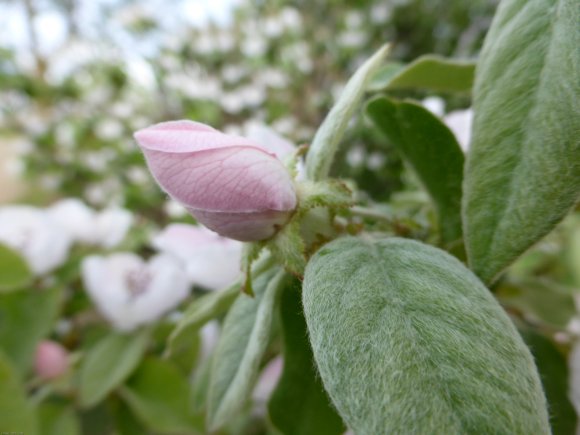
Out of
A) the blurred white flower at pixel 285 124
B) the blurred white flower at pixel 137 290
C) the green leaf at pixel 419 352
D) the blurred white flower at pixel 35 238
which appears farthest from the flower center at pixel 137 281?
the blurred white flower at pixel 285 124

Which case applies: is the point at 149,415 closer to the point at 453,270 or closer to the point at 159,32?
the point at 453,270

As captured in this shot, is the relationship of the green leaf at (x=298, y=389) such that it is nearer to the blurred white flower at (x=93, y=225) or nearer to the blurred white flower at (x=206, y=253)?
the blurred white flower at (x=206, y=253)

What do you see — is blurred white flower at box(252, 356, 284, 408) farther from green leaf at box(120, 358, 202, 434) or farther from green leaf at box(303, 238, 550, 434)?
green leaf at box(303, 238, 550, 434)

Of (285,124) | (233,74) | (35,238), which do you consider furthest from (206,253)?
(233,74)

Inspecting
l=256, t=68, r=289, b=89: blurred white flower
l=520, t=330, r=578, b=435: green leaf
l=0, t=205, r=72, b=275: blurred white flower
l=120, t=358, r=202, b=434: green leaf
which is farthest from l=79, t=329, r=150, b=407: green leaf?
l=256, t=68, r=289, b=89: blurred white flower

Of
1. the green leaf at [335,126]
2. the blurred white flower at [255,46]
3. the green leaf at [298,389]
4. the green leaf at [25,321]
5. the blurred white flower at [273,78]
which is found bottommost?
the blurred white flower at [273,78]

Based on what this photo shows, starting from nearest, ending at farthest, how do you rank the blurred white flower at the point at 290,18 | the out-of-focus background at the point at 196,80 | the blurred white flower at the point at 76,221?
the blurred white flower at the point at 76,221 → the out-of-focus background at the point at 196,80 → the blurred white flower at the point at 290,18

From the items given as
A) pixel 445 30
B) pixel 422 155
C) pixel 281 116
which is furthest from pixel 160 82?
pixel 422 155
